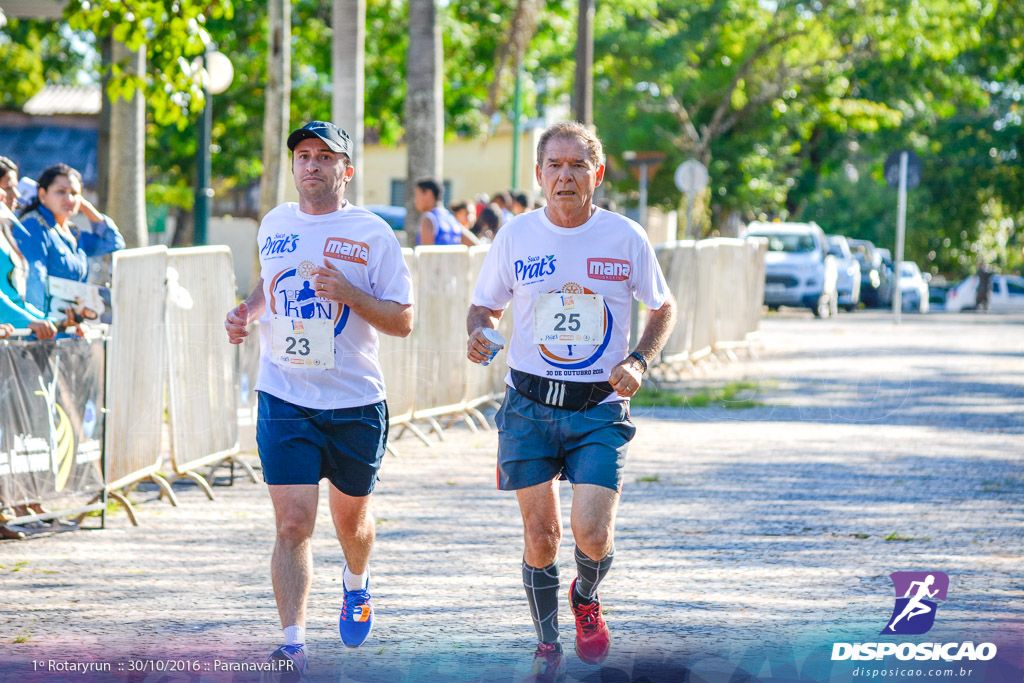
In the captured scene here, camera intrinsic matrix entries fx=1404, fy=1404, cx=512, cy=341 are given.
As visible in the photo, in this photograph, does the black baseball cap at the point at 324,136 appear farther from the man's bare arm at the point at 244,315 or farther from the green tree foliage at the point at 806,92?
the green tree foliage at the point at 806,92

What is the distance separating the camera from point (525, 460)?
4980 mm

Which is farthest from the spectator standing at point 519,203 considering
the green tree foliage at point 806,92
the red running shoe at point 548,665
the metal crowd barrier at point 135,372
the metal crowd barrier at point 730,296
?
the green tree foliage at point 806,92

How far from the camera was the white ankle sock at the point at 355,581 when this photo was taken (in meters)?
5.30

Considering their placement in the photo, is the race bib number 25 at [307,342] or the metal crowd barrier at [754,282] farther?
the metal crowd barrier at [754,282]

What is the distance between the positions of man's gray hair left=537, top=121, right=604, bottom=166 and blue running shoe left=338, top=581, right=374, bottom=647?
5.81ft

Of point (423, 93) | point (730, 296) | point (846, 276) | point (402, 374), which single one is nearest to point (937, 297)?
point (846, 276)

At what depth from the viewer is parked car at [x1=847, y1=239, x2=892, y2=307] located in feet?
121

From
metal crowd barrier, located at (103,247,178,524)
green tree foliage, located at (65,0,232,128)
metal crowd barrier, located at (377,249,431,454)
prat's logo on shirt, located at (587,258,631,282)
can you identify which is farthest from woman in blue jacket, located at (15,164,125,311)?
prat's logo on shirt, located at (587,258,631,282)

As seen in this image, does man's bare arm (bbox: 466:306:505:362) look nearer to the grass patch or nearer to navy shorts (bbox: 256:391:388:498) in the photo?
navy shorts (bbox: 256:391:388:498)

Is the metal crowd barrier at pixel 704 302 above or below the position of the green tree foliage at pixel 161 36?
below

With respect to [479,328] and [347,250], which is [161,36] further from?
[479,328]

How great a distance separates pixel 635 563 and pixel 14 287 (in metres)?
3.64

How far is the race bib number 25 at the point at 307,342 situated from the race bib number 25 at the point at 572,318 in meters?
0.77

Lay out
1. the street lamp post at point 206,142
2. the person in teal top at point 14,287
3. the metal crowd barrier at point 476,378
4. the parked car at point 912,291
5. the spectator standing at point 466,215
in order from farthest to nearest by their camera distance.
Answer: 1. the parked car at point 912,291
2. the street lamp post at point 206,142
3. the spectator standing at point 466,215
4. the metal crowd barrier at point 476,378
5. the person in teal top at point 14,287
